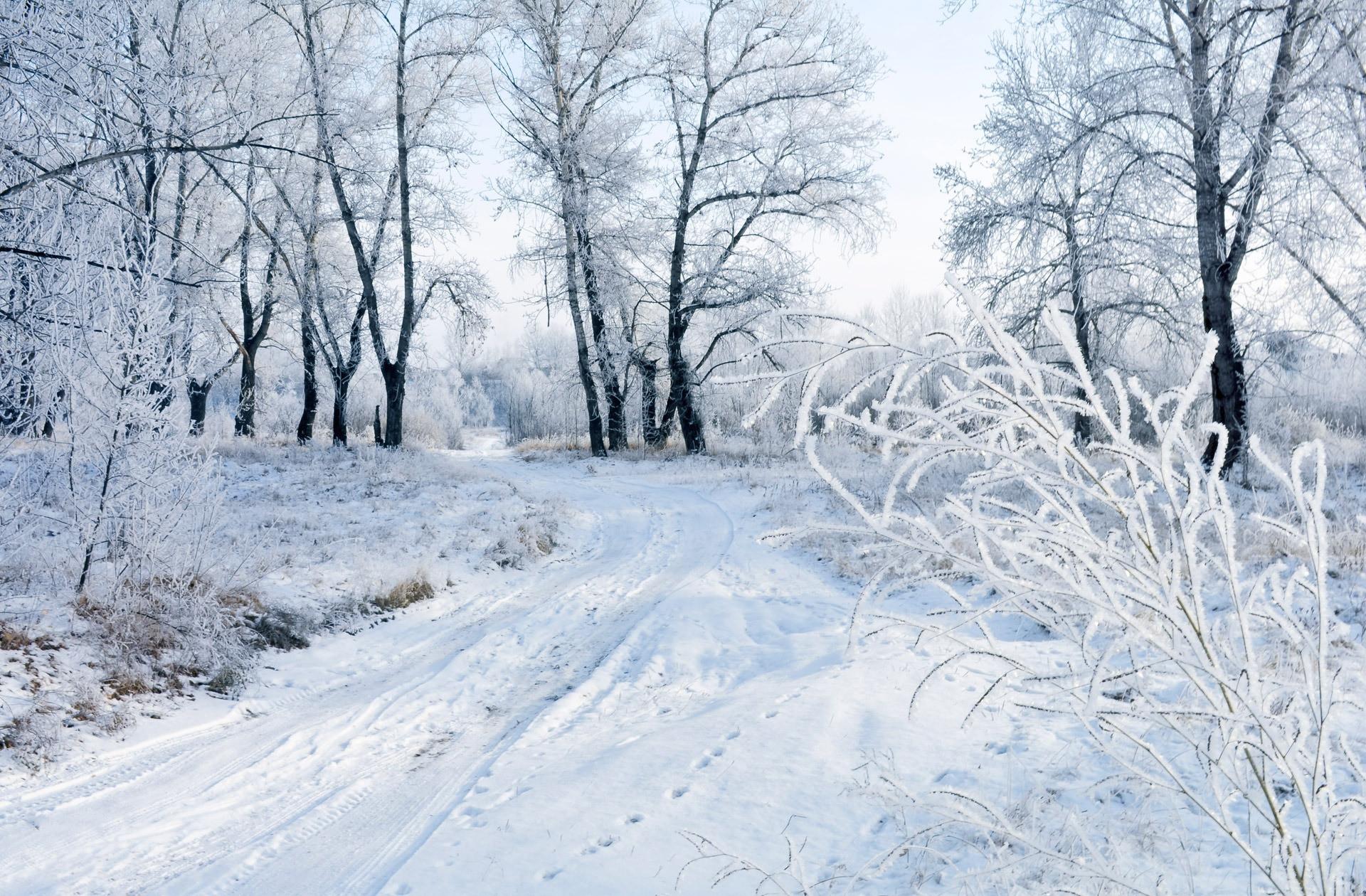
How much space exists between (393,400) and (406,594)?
1198cm

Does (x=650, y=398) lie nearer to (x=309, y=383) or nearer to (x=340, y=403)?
(x=340, y=403)

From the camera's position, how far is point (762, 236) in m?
20.0

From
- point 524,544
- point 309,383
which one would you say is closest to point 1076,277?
point 524,544

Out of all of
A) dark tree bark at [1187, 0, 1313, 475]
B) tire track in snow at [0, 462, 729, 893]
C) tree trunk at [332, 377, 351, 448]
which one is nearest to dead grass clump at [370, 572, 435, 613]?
tire track in snow at [0, 462, 729, 893]

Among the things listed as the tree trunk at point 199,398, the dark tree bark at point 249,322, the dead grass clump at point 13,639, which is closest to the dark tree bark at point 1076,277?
the dead grass clump at point 13,639

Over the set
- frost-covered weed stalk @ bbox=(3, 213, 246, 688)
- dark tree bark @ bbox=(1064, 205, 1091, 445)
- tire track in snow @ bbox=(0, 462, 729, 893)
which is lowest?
tire track in snow @ bbox=(0, 462, 729, 893)

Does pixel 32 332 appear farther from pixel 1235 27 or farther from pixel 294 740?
pixel 1235 27

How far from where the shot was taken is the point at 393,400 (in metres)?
18.6

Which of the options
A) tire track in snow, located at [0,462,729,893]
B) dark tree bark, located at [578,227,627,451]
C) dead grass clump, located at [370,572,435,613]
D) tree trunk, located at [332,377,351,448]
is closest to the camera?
tire track in snow, located at [0,462,729,893]

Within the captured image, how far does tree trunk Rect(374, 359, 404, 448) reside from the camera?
1850cm

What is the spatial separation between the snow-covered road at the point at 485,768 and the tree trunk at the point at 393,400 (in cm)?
1225

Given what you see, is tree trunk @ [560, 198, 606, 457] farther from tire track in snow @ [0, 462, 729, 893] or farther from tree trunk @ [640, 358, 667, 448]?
tire track in snow @ [0, 462, 729, 893]

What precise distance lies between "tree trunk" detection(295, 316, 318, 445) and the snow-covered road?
15.6 m

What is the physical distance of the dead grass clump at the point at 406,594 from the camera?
754 cm
